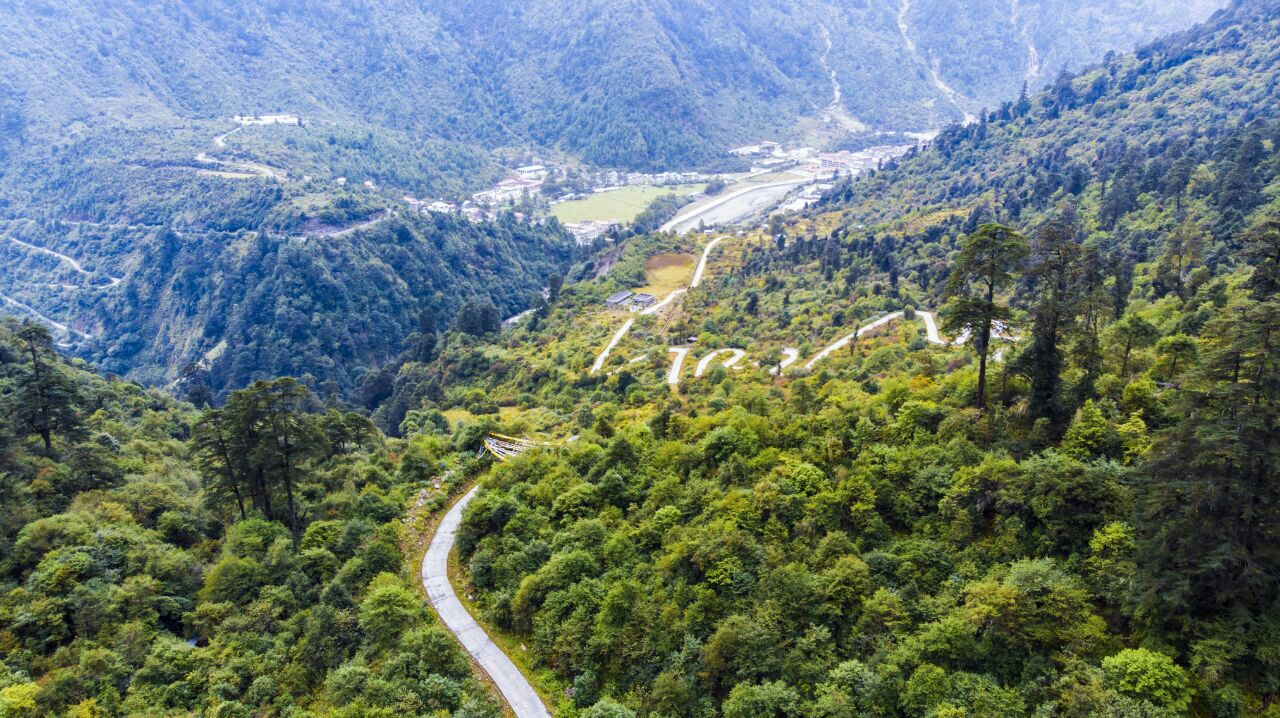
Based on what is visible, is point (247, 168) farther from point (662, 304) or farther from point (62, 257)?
point (662, 304)

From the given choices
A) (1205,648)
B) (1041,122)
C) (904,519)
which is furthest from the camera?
(1041,122)

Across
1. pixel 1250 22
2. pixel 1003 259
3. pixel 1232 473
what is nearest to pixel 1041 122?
pixel 1250 22

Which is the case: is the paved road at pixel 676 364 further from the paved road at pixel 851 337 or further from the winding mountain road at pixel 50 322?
the winding mountain road at pixel 50 322

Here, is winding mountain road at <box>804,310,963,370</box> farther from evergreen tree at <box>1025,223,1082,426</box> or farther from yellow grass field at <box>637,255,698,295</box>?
yellow grass field at <box>637,255,698,295</box>

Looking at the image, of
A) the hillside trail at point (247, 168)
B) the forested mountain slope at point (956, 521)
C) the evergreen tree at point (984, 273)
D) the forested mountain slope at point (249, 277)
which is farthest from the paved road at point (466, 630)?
the hillside trail at point (247, 168)

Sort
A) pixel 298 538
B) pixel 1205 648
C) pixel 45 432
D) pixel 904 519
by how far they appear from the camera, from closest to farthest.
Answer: pixel 1205 648, pixel 904 519, pixel 298 538, pixel 45 432

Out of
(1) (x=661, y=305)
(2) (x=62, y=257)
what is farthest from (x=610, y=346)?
(2) (x=62, y=257)

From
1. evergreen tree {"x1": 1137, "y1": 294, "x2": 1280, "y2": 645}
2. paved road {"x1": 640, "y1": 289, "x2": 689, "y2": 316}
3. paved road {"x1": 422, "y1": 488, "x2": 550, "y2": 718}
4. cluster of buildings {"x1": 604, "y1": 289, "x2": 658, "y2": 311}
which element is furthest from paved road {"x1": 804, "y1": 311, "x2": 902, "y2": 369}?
cluster of buildings {"x1": 604, "y1": 289, "x2": 658, "y2": 311}

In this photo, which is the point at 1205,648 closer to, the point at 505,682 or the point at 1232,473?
the point at 1232,473
